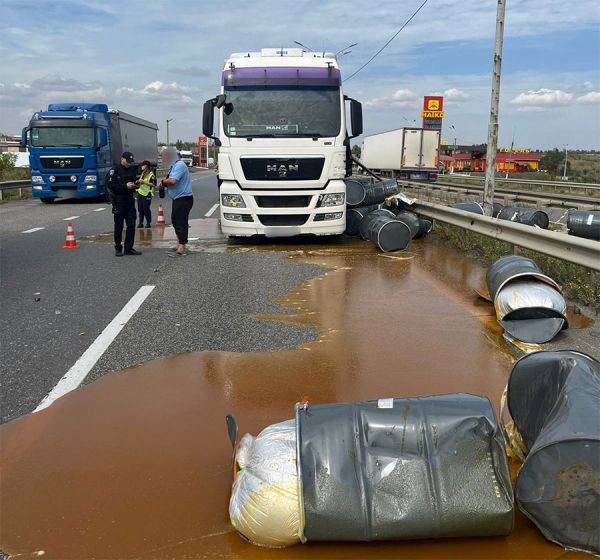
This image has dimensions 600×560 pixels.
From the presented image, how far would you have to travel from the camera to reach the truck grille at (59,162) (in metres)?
23.3

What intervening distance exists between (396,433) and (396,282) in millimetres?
6060

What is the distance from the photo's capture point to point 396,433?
269cm

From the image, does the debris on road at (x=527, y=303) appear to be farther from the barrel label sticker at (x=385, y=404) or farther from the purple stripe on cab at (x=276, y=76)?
the purple stripe on cab at (x=276, y=76)

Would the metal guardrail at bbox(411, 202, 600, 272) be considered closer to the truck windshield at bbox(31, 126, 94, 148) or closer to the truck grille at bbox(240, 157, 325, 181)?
the truck grille at bbox(240, 157, 325, 181)

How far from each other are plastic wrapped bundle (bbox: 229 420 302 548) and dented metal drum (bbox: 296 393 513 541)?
6cm

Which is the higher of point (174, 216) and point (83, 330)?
point (174, 216)

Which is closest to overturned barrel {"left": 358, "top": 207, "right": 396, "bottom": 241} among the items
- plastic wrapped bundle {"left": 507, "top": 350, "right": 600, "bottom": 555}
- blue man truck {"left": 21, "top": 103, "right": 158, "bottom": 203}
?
plastic wrapped bundle {"left": 507, "top": 350, "right": 600, "bottom": 555}

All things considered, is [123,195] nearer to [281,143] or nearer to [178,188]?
[178,188]

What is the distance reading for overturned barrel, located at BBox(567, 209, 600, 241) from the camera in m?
9.44

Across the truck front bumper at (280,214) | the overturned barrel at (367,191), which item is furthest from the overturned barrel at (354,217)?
the truck front bumper at (280,214)

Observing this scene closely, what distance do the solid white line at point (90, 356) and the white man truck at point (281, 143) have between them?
4626 millimetres

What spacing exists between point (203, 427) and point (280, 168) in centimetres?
814

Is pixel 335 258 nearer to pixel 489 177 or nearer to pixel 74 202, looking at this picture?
pixel 489 177

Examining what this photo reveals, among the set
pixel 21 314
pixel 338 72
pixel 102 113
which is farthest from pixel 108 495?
pixel 102 113
